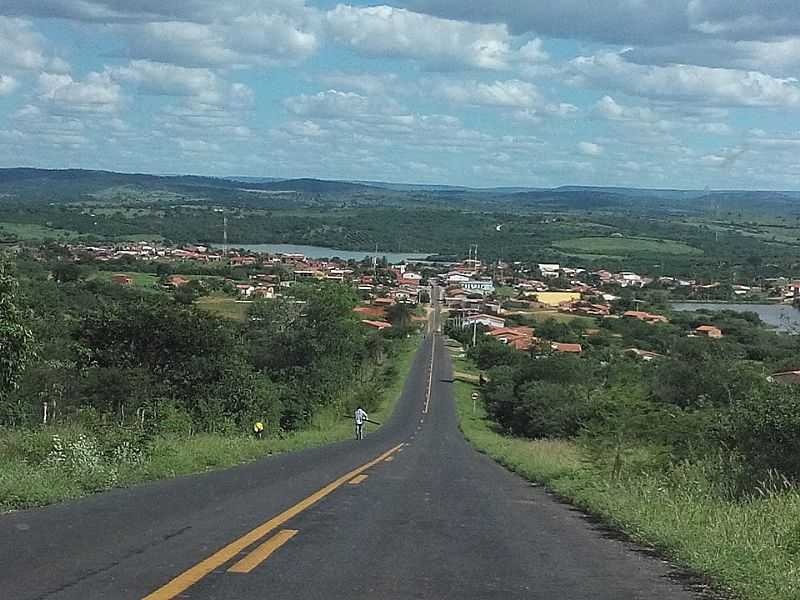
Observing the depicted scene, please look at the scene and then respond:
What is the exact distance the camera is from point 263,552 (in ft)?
26.6

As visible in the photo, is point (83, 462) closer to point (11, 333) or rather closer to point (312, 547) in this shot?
point (312, 547)

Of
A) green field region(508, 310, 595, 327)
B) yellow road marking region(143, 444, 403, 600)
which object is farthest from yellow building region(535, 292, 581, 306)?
yellow road marking region(143, 444, 403, 600)

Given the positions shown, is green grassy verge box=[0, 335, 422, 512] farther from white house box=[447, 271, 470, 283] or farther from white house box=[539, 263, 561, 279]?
white house box=[539, 263, 561, 279]

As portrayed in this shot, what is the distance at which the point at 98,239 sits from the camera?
166875 millimetres

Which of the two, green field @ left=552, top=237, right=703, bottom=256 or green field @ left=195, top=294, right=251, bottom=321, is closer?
green field @ left=195, top=294, right=251, bottom=321

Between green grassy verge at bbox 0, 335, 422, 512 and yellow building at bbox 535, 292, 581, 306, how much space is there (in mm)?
118544

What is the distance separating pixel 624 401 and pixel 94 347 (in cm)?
2141

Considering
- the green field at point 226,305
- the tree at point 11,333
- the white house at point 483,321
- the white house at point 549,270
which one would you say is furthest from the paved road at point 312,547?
the white house at point 549,270

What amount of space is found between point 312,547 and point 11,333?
1574 cm

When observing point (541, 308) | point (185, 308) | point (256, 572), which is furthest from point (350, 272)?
point (256, 572)

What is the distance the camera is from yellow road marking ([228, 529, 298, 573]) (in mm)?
7430

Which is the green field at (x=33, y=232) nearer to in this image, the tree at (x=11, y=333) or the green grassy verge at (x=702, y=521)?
the tree at (x=11, y=333)

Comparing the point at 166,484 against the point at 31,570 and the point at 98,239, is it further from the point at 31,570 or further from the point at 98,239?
the point at 98,239

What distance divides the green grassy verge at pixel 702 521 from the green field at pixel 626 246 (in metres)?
159
